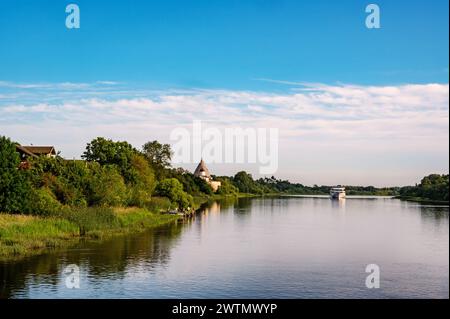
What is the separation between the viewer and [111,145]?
4956 centimetres

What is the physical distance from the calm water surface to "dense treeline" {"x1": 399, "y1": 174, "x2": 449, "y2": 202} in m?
58.3

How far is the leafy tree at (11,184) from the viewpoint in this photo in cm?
2762

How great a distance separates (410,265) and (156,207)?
85.4ft

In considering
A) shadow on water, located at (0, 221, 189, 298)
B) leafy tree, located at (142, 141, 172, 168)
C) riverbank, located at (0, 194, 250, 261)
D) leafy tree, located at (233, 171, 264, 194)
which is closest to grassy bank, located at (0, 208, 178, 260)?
riverbank, located at (0, 194, 250, 261)

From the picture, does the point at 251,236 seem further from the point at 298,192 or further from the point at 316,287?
the point at 298,192

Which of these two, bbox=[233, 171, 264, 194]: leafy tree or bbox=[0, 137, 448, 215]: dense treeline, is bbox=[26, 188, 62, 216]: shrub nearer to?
bbox=[0, 137, 448, 215]: dense treeline

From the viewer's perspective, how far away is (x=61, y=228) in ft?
97.1

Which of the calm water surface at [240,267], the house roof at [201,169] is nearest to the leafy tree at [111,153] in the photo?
the calm water surface at [240,267]

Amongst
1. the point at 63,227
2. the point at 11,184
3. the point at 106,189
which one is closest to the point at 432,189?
the point at 106,189

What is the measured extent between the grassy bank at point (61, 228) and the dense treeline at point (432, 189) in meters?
66.1

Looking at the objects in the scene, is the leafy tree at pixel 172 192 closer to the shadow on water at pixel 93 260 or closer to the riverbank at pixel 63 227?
the riverbank at pixel 63 227

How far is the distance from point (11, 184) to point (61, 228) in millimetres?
3534
